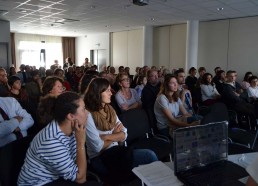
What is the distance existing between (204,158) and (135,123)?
1.57 meters

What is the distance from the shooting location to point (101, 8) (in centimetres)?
735

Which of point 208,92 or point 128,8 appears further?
point 128,8

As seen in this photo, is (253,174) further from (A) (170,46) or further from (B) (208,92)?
(A) (170,46)

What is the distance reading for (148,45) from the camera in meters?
11.5

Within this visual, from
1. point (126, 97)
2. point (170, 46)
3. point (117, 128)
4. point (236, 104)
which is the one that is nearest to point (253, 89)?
point (236, 104)

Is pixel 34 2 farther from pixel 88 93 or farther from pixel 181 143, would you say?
pixel 181 143

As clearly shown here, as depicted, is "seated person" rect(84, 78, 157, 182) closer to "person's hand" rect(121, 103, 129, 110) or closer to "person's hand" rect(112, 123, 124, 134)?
"person's hand" rect(112, 123, 124, 134)

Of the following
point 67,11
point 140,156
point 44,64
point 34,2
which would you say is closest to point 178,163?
point 140,156

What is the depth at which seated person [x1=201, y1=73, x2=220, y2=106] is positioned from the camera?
528 centimetres

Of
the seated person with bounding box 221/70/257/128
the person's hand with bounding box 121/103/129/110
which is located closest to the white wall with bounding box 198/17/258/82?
the seated person with bounding box 221/70/257/128

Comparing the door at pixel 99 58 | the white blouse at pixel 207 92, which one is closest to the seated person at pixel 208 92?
the white blouse at pixel 207 92

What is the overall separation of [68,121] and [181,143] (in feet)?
2.58

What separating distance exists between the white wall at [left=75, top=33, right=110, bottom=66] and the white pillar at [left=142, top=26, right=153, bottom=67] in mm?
3512

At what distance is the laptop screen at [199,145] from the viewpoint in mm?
1292
